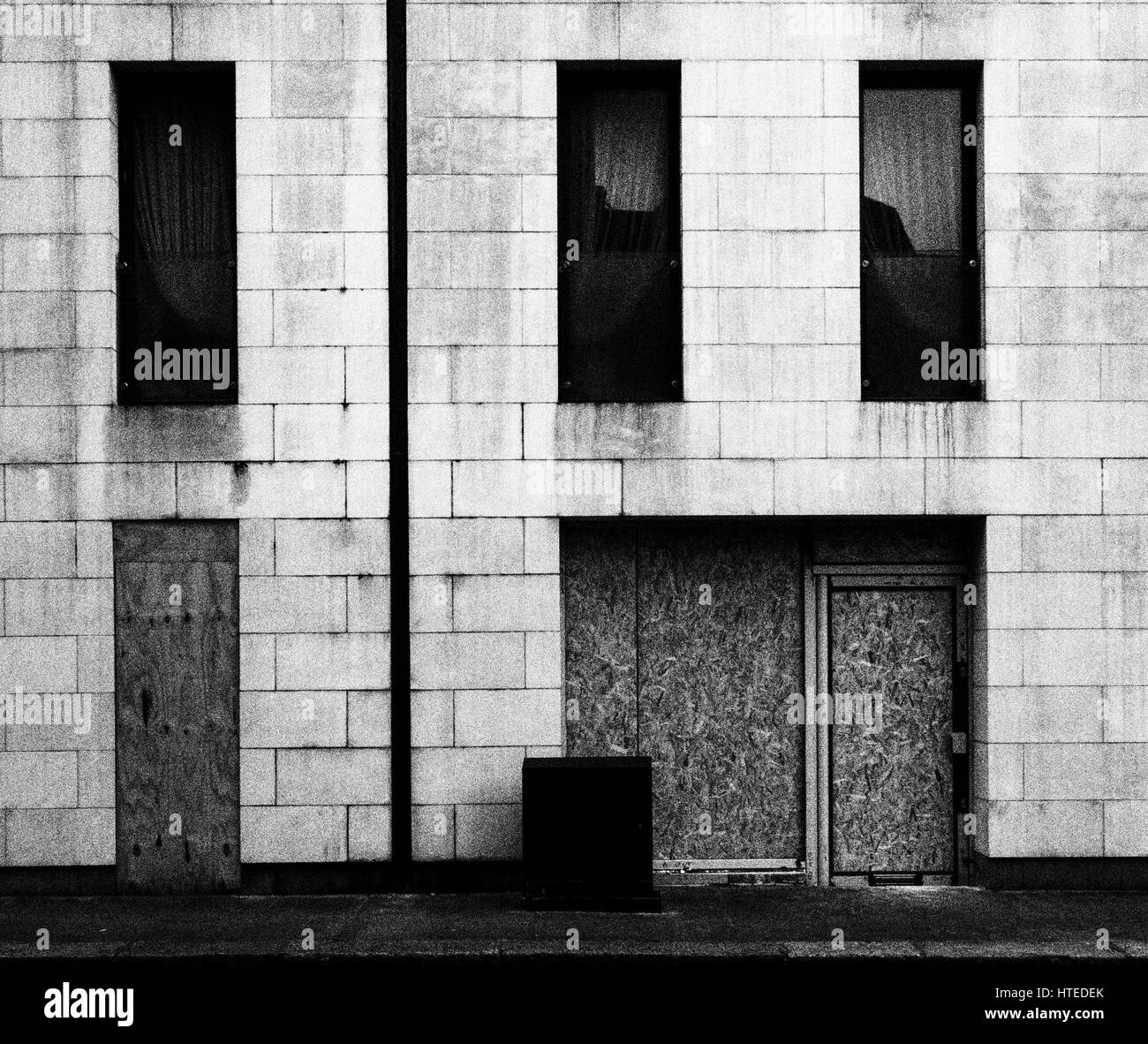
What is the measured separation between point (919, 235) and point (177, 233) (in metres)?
6.60

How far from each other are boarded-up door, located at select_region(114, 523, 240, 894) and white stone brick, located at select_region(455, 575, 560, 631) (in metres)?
1.96

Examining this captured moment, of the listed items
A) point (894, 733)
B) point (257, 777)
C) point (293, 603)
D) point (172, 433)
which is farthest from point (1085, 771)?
point (172, 433)

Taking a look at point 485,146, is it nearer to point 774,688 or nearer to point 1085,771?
point 774,688

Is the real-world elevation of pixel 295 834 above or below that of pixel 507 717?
below

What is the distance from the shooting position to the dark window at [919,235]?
10.7 m

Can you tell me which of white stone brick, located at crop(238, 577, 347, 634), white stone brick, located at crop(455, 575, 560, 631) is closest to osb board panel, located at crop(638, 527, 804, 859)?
white stone brick, located at crop(455, 575, 560, 631)

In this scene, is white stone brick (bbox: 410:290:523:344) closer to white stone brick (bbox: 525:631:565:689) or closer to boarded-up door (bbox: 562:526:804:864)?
boarded-up door (bbox: 562:526:804:864)

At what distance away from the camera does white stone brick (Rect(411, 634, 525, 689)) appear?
10.3 meters

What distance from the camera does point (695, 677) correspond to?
35.2 feet

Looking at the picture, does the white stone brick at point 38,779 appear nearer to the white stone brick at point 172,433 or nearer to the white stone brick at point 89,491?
the white stone brick at point 89,491

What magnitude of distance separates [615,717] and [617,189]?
4683 mm

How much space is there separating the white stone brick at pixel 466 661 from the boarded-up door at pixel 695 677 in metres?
0.62

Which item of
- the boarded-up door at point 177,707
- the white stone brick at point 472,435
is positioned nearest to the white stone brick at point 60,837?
the boarded-up door at point 177,707
